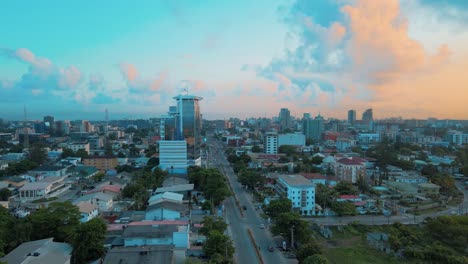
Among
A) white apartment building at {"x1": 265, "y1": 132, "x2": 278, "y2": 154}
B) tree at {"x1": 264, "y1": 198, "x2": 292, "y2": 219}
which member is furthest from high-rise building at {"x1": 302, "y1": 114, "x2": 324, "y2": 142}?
tree at {"x1": 264, "y1": 198, "x2": 292, "y2": 219}

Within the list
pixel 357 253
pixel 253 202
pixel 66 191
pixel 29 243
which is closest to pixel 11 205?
pixel 66 191

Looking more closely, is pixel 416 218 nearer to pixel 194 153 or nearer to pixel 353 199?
pixel 353 199

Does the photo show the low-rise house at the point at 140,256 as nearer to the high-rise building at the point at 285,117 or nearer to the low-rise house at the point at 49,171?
the low-rise house at the point at 49,171

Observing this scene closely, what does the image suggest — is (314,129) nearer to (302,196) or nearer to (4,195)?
(302,196)

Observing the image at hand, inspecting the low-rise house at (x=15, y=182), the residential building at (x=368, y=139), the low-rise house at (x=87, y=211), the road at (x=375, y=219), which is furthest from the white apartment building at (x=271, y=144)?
the low-rise house at (x=87, y=211)

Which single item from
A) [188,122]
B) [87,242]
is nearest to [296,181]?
[87,242]

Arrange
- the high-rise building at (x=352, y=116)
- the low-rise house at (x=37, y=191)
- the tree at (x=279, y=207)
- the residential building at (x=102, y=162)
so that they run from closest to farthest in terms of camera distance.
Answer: the tree at (x=279, y=207)
the low-rise house at (x=37, y=191)
the residential building at (x=102, y=162)
the high-rise building at (x=352, y=116)

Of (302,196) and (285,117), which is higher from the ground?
(285,117)
